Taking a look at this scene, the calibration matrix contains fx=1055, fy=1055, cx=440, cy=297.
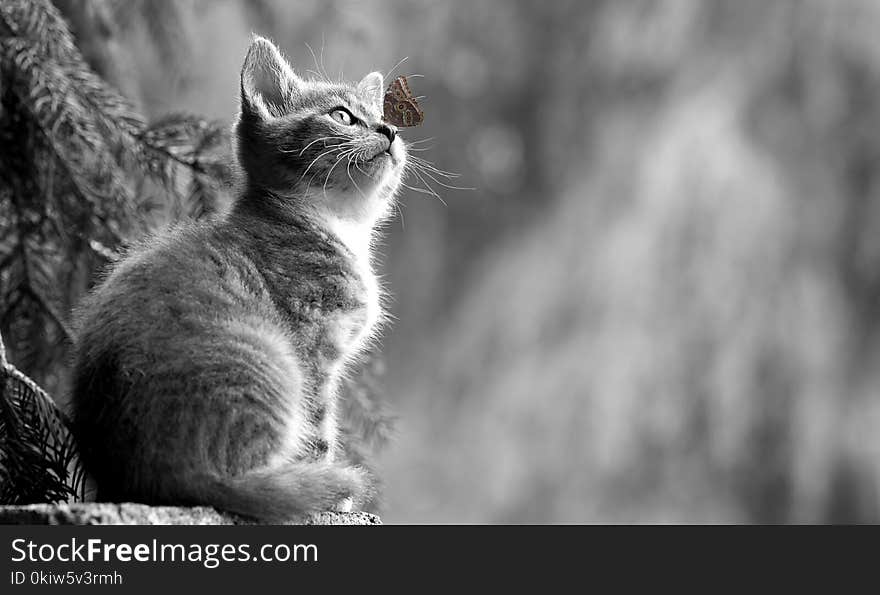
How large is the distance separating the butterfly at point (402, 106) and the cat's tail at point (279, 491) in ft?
2.03

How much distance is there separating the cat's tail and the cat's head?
1.93ft

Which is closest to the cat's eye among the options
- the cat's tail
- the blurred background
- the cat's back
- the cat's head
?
the cat's head

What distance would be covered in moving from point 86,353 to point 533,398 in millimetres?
3537

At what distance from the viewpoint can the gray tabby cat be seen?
1.49 m

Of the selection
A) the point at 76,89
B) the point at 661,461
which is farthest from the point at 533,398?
the point at 76,89

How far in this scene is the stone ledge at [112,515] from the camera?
1.33 m

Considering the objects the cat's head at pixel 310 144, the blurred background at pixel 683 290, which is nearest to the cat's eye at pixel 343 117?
the cat's head at pixel 310 144

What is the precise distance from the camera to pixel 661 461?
4750 mm

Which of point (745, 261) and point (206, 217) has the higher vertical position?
point (745, 261)

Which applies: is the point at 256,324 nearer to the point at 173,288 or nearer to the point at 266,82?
the point at 173,288

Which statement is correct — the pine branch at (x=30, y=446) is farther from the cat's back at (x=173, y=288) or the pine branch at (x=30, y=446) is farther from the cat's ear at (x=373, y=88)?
the cat's ear at (x=373, y=88)

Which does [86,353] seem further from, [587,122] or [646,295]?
[587,122]

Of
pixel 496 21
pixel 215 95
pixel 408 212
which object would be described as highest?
pixel 496 21

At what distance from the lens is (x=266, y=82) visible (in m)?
2.03
